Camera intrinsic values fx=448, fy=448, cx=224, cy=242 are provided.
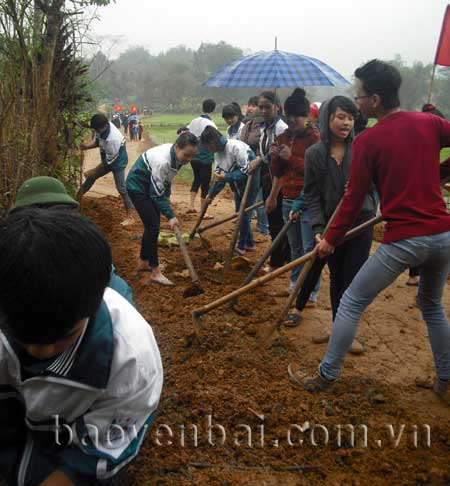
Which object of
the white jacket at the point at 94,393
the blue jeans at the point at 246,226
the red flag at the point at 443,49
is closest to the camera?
the white jacket at the point at 94,393

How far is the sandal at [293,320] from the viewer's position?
3.77 metres

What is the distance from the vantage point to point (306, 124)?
404 centimetres

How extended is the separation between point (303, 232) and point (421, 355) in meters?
1.29

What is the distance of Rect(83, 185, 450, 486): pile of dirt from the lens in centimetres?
216

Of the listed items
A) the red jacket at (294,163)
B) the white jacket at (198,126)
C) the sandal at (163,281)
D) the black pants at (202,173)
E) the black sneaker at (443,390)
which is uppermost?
the white jacket at (198,126)

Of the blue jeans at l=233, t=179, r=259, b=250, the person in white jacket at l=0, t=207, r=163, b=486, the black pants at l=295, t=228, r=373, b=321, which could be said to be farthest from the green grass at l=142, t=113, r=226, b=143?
the person in white jacket at l=0, t=207, r=163, b=486

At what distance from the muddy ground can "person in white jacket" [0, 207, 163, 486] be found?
2.76 feet

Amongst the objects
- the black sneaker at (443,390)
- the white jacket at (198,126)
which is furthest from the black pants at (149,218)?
the black sneaker at (443,390)

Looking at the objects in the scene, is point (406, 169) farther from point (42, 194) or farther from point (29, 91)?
point (29, 91)

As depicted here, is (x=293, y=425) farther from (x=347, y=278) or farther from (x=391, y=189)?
(x=391, y=189)

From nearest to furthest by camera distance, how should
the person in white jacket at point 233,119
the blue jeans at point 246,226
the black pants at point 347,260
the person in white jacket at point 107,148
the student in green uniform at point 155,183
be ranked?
the black pants at point 347,260 → the student in green uniform at point 155,183 → the blue jeans at point 246,226 → the person in white jacket at point 107,148 → the person in white jacket at point 233,119

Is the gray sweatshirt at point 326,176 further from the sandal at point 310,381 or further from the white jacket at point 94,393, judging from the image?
the white jacket at point 94,393

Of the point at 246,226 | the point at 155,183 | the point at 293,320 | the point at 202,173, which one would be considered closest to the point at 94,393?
the point at 293,320

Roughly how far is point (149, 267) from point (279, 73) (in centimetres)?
279
